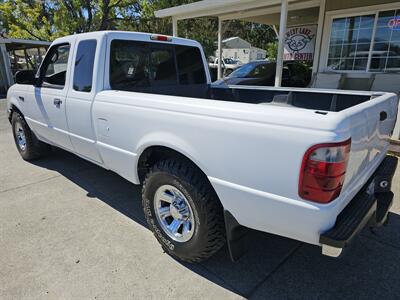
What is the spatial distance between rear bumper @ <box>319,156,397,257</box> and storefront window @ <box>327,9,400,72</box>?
816 centimetres

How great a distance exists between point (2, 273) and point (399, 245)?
3556 millimetres

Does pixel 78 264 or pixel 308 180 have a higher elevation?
pixel 308 180

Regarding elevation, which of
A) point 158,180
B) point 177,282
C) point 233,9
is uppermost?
point 233,9

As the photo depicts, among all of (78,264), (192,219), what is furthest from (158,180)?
(78,264)

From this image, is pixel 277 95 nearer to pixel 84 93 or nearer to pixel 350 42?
pixel 84 93

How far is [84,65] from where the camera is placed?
10.9 ft

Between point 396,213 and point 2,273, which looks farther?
point 396,213

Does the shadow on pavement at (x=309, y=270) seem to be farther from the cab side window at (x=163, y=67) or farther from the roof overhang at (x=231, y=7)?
the roof overhang at (x=231, y=7)

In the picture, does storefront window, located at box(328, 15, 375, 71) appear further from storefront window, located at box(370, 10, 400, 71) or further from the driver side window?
the driver side window

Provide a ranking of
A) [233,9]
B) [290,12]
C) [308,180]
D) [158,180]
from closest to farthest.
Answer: [308,180], [158,180], [233,9], [290,12]

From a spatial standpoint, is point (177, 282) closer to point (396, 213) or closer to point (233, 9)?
point (396, 213)

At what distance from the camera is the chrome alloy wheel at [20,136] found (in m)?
5.05

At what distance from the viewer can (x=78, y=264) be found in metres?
2.63

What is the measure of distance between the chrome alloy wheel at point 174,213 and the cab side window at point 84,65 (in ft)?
4.70
